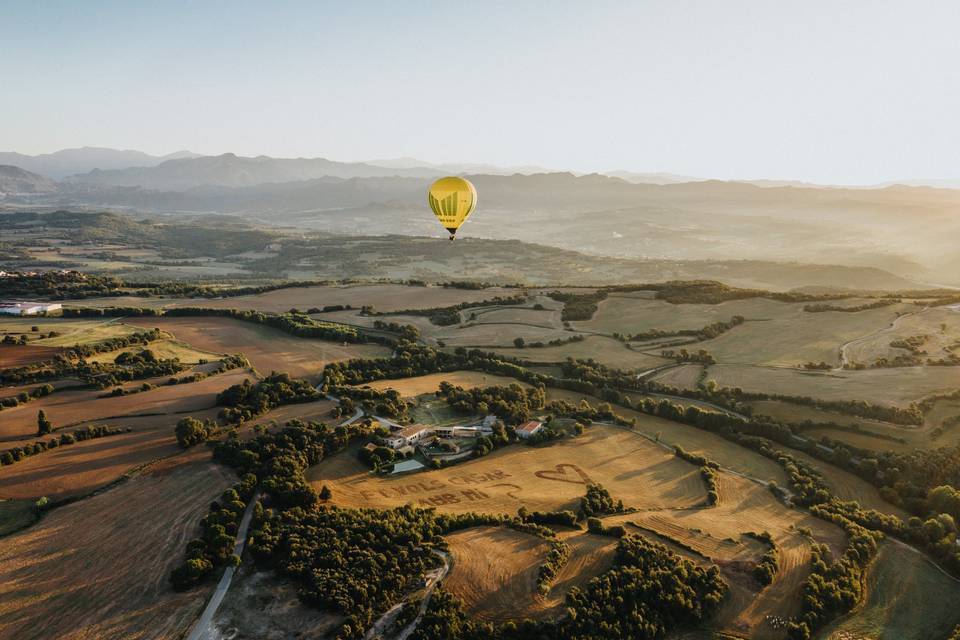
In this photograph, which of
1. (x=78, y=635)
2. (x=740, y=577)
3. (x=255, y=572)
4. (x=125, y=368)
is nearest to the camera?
(x=78, y=635)

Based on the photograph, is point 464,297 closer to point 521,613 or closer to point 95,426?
point 95,426

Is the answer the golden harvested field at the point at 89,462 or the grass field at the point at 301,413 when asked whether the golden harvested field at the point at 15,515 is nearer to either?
the golden harvested field at the point at 89,462

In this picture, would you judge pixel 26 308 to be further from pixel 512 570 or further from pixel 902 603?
pixel 902 603

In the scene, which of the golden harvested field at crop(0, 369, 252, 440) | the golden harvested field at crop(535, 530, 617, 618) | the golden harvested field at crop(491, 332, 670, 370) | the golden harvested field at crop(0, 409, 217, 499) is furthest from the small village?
the golden harvested field at crop(491, 332, 670, 370)

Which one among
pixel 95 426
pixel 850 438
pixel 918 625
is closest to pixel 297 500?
pixel 95 426

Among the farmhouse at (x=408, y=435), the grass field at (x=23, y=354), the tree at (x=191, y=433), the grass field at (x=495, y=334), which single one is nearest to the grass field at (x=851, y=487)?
the farmhouse at (x=408, y=435)

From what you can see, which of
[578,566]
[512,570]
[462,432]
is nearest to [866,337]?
[462,432]
